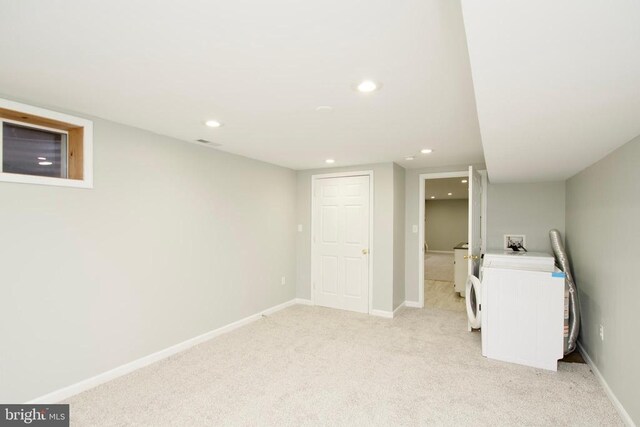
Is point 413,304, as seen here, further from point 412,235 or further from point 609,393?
point 609,393

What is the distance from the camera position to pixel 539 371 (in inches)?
118

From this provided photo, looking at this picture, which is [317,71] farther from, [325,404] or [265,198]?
[265,198]

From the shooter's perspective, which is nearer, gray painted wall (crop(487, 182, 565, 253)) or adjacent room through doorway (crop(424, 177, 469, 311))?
gray painted wall (crop(487, 182, 565, 253))

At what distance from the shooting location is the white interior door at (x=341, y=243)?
486cm

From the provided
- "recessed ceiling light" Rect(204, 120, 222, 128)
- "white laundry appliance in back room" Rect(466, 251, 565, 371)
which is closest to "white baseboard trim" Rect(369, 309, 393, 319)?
"white laundry appliance in back room" Rect(466, 251, 565, 371)

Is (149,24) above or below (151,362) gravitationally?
above

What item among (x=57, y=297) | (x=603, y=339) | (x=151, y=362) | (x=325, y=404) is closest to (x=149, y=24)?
(x=57, y=297)

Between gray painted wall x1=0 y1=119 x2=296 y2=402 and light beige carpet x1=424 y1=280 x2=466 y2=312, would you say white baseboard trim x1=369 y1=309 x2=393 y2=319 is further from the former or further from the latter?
gray painted wall x1=0 y1=119 x2=296 y2=402

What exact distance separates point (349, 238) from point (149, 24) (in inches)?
155

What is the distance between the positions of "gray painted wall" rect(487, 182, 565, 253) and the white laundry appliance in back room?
1134 millimetres

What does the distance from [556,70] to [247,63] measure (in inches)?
56.4

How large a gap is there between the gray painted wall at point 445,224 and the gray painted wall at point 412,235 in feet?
26.8

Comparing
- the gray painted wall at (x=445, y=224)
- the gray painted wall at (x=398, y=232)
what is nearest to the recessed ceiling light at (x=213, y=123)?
→ the gray painted wall at (x=398, y=232)

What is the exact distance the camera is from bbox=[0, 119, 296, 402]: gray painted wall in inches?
91.4
